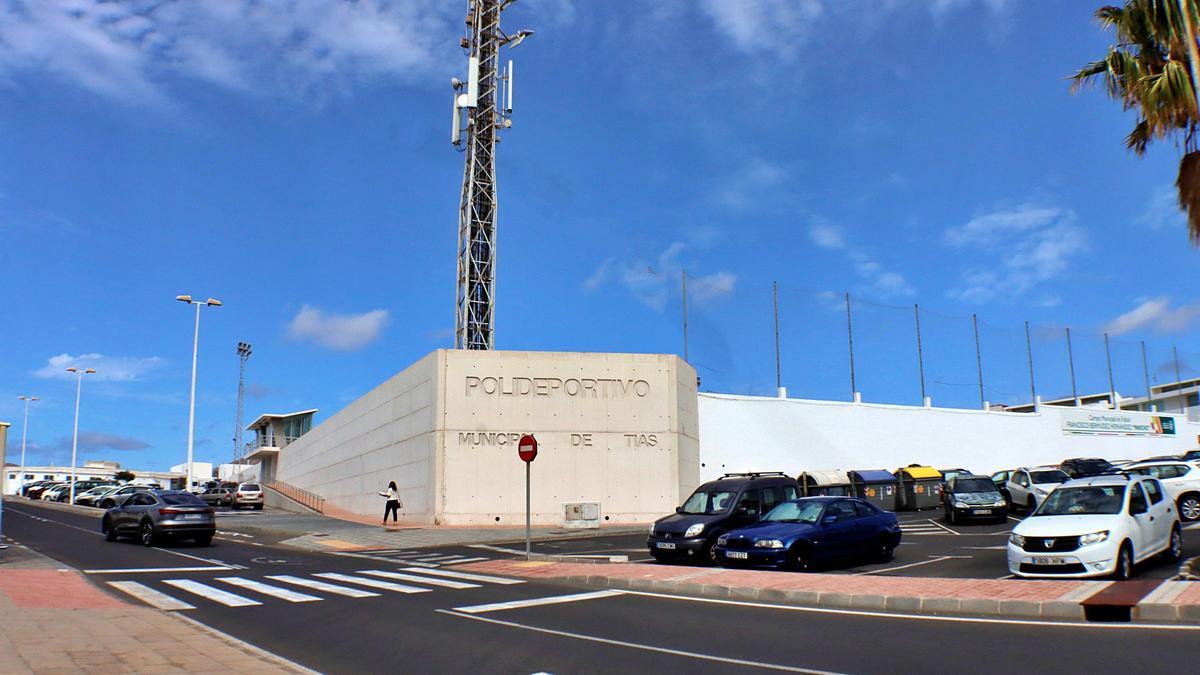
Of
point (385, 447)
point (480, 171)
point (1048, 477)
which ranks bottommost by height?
point (1048, 477)

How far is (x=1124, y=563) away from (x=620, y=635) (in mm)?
8069

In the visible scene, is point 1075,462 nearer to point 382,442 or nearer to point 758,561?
point 758,561

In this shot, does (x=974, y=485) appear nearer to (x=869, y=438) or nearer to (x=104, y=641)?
(x=869, y=438)

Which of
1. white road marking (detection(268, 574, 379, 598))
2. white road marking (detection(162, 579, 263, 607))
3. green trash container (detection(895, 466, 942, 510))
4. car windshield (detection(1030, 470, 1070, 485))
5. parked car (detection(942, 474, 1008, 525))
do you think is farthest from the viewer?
green trash container (detection(895, 466, 942, 510))

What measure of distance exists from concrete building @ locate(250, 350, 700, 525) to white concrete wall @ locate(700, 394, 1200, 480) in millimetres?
5761

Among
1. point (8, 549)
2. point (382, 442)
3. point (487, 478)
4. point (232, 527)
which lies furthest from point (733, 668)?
point (382, 442)

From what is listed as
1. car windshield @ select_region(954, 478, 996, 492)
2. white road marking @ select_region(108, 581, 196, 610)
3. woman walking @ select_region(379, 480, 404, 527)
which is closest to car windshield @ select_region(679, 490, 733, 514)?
white road marking @ select_region(108, 581, 196, 610)

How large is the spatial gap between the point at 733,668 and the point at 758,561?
785 centimetres

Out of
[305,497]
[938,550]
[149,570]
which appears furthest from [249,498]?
[938,550]

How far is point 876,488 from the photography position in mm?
34062

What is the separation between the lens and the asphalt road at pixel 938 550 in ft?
48.6

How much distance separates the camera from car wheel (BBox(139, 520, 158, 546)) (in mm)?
23203

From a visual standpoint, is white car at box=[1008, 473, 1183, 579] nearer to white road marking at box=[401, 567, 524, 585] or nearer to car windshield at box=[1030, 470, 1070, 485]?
white road marking at box=[401, 567, 524, 585]

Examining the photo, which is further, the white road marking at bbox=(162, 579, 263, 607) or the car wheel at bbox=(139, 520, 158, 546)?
the car wheel at bbox=(139, 520, 158, 546)
